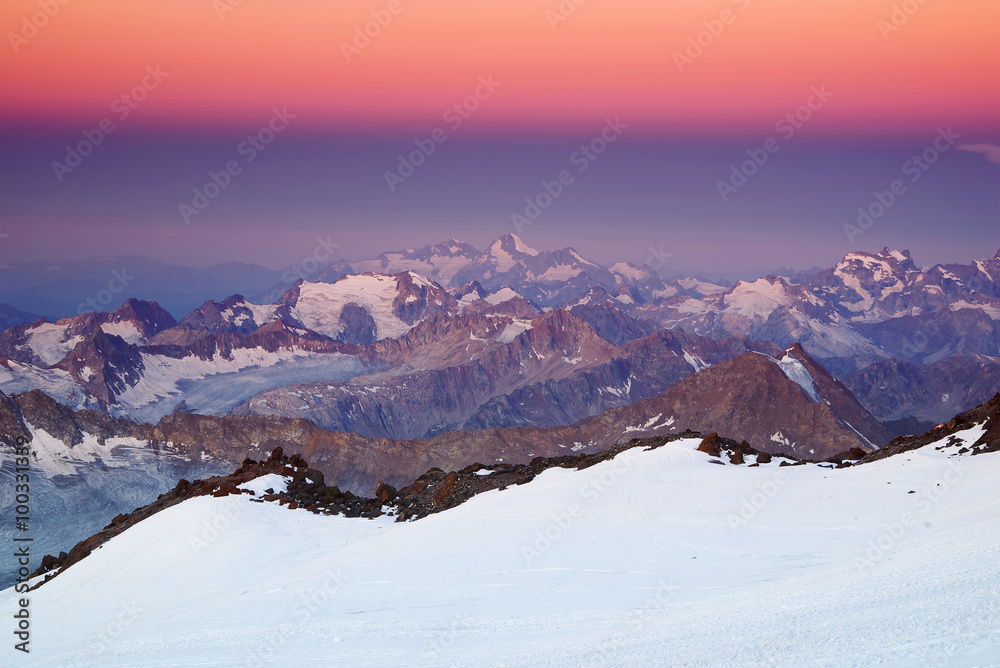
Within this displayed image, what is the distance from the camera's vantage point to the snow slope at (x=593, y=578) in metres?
13.7

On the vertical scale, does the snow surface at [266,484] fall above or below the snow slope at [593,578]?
above

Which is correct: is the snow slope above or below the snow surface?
below

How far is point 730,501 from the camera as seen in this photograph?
26578 millimetres

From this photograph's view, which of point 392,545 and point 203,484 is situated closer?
point 392,545

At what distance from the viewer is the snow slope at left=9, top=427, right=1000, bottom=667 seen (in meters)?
13.7

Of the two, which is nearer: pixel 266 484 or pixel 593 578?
pixel 593 578

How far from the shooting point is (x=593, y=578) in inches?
811

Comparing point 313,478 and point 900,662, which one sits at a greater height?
point 313,478

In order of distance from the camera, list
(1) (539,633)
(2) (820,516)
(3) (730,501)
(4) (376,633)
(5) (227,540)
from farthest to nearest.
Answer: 1. (5) (227,540)
2. (3) (730,501)
3. (2) (820,516)
4. (4) (376,633)
5. (1) (539,633)

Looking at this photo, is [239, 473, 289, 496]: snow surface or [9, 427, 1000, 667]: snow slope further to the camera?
[239, 473, 289, 496]: snow surface

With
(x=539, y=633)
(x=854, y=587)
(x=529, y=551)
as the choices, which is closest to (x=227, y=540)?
(x=529, y=551)

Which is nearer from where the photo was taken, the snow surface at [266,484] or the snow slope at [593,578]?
the snow slope at [593,578]

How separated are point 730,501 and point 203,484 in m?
29.5

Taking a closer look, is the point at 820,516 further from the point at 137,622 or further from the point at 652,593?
the point at 137,622
